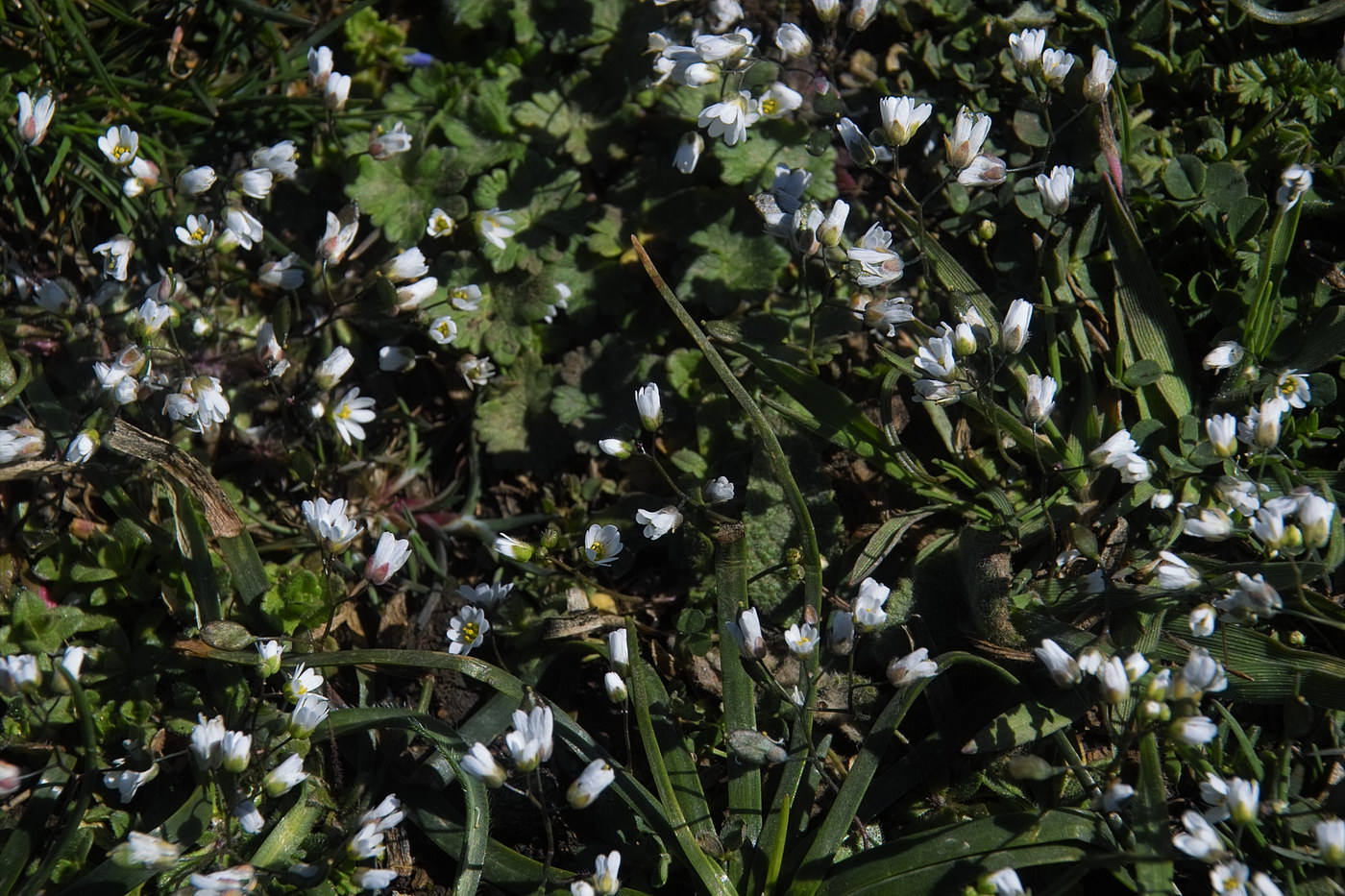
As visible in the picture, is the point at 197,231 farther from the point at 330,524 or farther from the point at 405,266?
the point at 330,524

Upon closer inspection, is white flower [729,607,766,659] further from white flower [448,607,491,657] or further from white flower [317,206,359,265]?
white flower [317,206,359,265]

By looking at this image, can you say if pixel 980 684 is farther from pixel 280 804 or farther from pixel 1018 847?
pixel 280 804

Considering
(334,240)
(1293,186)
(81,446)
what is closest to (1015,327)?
(1293,186)

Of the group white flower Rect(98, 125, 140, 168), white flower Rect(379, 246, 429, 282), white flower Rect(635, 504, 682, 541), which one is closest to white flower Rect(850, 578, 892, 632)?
white flower Rect(635, 504, 682, 541)

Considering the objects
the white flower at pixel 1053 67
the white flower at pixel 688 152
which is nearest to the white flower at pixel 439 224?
the white flower at pixel 688 152

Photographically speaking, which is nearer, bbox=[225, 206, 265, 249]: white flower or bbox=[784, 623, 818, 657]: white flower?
bbox=[784, 623, 818, 657]: white flower

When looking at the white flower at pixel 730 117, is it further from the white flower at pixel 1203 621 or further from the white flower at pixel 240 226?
the white flower at pixel 1203 621
